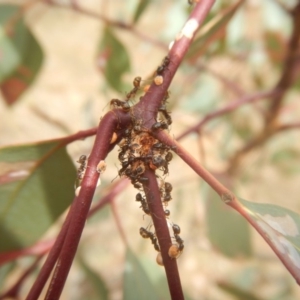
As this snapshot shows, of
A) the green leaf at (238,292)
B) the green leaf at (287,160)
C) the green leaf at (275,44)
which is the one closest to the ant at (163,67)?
the green leaf at (238,292)

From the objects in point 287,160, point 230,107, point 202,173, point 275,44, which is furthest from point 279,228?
point 287,160

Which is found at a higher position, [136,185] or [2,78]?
[2,78]

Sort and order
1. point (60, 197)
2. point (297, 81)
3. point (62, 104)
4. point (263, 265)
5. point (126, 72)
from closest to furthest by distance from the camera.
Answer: point (60, 197)
point (126, 72)
point (297, 81)
point (263, 265)
point (62, 104)

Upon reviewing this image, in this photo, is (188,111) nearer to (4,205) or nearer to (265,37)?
(265,37)

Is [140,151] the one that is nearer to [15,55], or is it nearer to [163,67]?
[163,67]

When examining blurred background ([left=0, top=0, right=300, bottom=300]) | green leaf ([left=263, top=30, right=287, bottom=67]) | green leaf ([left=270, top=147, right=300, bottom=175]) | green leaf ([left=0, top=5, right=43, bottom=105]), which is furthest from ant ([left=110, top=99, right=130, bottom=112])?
green leaf ([left=270, top=147, right=300, bottom=175])

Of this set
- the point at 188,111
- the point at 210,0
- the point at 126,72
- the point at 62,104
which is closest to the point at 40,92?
the point at 62,104

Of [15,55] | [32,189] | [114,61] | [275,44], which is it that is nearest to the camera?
[32,189]
